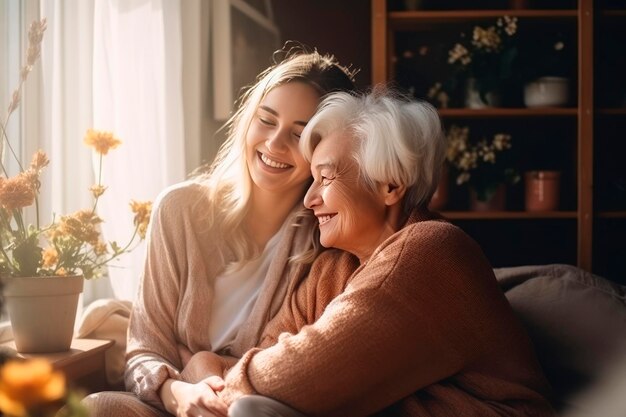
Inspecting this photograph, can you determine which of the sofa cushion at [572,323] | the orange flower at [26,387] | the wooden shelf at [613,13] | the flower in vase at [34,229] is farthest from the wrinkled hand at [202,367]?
the wooden shelf at [613,13]

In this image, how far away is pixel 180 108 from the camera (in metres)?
2.83

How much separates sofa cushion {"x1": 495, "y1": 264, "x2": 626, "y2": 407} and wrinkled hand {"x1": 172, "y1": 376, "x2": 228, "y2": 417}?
707 millimetres

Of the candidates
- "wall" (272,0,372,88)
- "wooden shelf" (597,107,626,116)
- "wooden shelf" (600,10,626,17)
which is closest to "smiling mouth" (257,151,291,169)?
"wooden shelf" (597,107,626,116)

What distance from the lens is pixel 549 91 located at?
340 cm

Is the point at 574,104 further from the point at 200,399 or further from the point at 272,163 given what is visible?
the point at 200,399

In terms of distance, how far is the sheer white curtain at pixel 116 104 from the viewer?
240cm

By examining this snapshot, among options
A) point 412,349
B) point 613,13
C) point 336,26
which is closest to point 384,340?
point 412,349

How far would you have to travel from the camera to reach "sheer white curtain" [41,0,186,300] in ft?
7.88

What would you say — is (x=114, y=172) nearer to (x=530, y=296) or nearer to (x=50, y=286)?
(x=50, y=286)

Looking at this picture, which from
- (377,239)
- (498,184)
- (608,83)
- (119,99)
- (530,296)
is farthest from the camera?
(608,83)

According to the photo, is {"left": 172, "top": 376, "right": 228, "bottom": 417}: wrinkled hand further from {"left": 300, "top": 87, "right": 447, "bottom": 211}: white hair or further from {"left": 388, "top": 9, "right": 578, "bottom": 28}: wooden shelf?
{"left": 388, "top": 9, "right": 578, "bottom": 28}: wooden shelf

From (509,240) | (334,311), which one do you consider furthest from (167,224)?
(509,240)

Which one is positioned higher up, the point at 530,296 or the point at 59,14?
the point at 59,14

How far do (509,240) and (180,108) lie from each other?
1.77 metres
